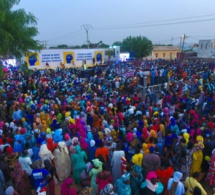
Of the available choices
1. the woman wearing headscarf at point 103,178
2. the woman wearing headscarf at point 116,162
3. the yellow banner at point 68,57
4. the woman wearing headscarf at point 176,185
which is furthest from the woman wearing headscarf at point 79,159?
the yellow banner at point 68,57

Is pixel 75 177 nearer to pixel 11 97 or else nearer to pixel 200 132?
pixel 200 132

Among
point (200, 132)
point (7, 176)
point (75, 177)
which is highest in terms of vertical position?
point (200, 132)

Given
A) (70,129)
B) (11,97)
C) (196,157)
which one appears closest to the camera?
(196,157)

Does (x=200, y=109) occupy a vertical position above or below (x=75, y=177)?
above

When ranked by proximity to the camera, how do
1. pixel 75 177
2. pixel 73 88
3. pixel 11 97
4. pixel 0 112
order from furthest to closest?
pixel 73 88 → pixel 11 97 → pixel 0 112 → pixel 75 177

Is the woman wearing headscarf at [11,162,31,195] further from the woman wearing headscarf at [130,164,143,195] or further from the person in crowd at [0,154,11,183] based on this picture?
the woman wearing headscarf at [130,164,143,195]

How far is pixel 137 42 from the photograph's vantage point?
5362 centimetres

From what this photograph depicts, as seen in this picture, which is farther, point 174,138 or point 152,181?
point 174,138

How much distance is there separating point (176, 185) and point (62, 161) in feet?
9.71

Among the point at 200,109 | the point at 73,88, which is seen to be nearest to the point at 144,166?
the point at 200,109

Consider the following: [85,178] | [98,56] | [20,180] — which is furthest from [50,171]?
[98,56]

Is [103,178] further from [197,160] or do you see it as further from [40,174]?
[197,160]

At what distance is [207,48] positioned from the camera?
42.9 meters

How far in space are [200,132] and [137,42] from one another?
1933 inches
